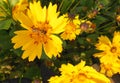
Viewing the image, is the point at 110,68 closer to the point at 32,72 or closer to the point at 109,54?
the point at 109,54

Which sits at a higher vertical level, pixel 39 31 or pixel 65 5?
pixel 65 5

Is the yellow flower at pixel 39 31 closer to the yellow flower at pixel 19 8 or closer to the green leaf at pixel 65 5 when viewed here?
the yellow flower at pixel 19 8

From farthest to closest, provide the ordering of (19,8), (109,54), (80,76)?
(109,54) < (19,8) < (80,76)

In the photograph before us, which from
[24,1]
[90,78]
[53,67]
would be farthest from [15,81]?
[90,78]

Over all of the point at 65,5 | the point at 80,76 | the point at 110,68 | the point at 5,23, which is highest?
the point at 65,5

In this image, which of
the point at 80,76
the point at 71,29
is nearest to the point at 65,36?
the point at 71,29

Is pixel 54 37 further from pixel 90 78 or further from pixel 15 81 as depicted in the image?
pixel 15 81
